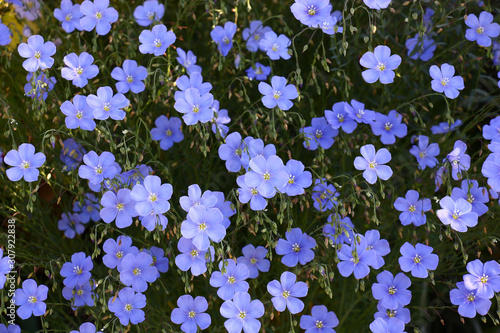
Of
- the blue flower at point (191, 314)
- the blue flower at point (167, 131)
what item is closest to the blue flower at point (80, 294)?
the blue flower at point (191, 314)

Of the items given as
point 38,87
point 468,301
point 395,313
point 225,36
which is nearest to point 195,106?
point 225,36

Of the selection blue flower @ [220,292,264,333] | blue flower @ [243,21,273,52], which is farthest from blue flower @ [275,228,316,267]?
blue flower @ [243,21,273,52]

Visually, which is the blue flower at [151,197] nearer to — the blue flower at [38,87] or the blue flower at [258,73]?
the blue flower at [38,87]

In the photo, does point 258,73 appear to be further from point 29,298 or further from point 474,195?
point 29,298

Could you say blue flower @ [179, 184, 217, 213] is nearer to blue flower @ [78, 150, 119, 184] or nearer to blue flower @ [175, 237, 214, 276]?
blue flower @ [175, 237, 214, 276]

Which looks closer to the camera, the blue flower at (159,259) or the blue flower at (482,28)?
the blue flower at (159,259)

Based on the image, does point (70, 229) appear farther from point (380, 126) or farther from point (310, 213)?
point (380, 126)
